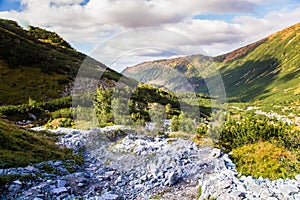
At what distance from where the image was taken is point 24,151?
18625mm

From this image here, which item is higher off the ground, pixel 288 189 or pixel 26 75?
pixel 26 75

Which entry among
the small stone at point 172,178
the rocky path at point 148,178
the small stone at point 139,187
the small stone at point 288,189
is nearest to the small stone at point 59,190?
the rocky path at point 148,178

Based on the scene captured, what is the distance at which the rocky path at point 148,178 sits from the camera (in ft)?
40.4

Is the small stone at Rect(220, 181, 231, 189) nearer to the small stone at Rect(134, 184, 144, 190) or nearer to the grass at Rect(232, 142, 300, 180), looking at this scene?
the grass at Rect(232, 142, 300, 180)

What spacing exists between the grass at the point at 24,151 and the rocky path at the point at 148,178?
97 centimetres

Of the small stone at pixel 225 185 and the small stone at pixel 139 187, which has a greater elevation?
the small stone at pixel 225 185

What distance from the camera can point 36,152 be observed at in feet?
62.9

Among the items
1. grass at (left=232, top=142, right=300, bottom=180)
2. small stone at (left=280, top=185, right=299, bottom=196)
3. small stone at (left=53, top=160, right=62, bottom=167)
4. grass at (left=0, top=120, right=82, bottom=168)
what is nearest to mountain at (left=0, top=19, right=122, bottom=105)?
grass at (left=0, top=120, right=82, bottom=168)

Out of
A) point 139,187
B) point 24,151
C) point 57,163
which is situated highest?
Result: point 24,151

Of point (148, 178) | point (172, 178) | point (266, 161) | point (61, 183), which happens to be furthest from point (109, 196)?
point (266, 161)

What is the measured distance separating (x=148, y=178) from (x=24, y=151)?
988 cm

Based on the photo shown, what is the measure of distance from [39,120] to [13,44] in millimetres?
65921

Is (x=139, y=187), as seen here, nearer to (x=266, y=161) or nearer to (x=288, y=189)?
(x=288, y=189)

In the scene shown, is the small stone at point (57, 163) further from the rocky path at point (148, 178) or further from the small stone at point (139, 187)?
the small stone at point (139, 187)
